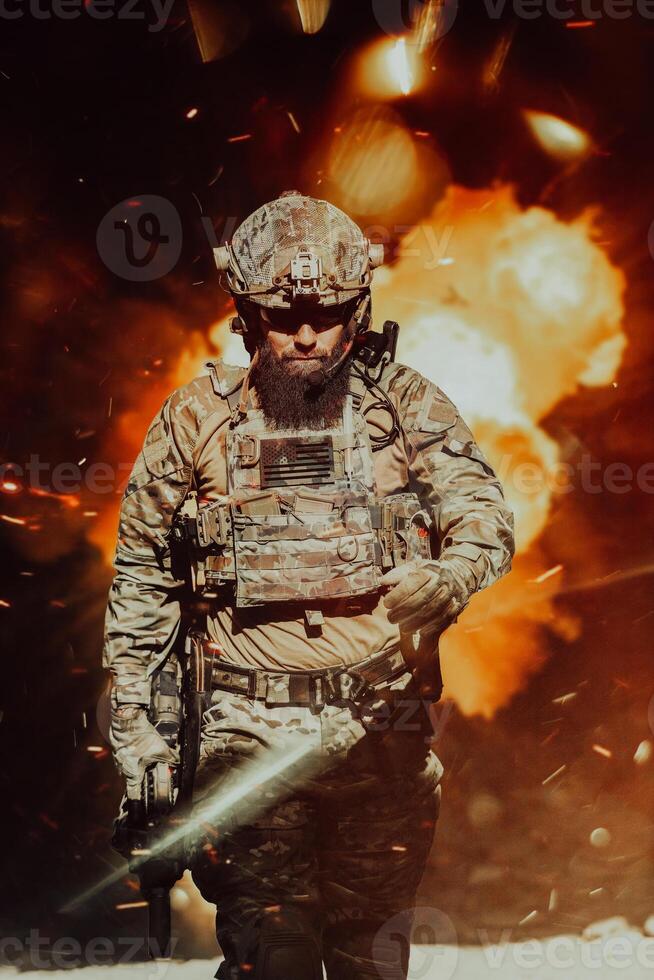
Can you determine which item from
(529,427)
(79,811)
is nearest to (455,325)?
(529,427)

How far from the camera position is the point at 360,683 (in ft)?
9.70

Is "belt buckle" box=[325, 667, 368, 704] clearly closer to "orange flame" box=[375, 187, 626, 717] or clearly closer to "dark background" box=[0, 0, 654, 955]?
"orange flame" box=[375, 187, 626, 717]

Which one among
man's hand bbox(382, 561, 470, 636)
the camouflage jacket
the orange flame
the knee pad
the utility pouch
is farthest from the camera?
the orange flame

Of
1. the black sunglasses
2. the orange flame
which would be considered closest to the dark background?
the orange flame

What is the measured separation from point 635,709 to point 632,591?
454mm

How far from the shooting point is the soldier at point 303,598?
2936 millimetres

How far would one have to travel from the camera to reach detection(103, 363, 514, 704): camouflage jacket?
306 cm

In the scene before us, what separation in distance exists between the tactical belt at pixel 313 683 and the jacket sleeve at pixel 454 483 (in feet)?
1.15

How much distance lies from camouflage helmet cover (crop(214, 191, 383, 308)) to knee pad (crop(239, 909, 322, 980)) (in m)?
1.59

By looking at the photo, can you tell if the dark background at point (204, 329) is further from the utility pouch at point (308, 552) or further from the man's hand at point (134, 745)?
the utility pouch at point (308, 552)

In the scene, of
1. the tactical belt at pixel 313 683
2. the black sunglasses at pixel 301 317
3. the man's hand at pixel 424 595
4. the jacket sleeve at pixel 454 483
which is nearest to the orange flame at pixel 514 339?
the jacket sleeve at pixel 454 483

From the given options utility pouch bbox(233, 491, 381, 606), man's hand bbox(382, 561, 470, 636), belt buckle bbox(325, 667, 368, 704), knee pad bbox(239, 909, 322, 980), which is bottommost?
knee pad bbox(239, 909, 322, 980)

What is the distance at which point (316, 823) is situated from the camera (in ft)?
9.82

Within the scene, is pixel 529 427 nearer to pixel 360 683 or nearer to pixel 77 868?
pixel 360 683
